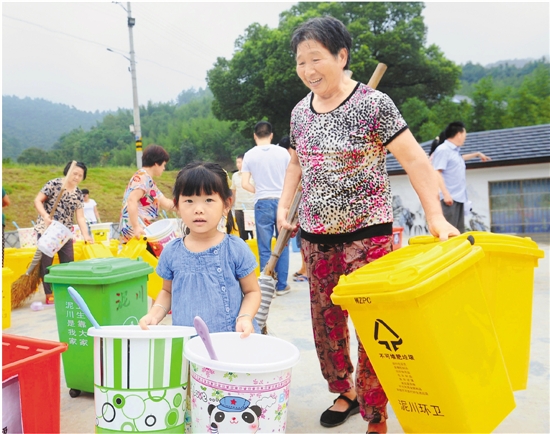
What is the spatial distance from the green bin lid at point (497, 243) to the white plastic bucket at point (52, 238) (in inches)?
149

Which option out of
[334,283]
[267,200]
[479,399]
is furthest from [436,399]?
[267,200]

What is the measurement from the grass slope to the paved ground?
1155 centimetres

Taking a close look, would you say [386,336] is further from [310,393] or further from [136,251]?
[136,251]

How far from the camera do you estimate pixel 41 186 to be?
17.3 metres

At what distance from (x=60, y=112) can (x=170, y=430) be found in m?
88.3

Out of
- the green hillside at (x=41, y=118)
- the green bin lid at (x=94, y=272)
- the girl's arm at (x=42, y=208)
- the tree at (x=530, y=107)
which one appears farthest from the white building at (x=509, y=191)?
the green hillside at (x=41, y=118)

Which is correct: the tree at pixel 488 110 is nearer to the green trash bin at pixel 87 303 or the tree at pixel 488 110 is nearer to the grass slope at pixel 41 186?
the grass slope at pixel 41 186

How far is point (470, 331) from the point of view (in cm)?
181

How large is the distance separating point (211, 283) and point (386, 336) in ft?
2.40

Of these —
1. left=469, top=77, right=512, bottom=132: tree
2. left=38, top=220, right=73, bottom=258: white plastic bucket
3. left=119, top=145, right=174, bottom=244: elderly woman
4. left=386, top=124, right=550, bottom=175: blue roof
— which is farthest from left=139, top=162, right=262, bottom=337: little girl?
left=469, top=77, right=512, bottom=132: tree

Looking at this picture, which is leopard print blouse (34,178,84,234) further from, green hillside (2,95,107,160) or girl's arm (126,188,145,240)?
green hillside (2,95,107,160)

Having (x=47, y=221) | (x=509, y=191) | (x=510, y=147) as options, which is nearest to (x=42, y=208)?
(x=47, y=221)

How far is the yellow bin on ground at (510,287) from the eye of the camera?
223 centimetres

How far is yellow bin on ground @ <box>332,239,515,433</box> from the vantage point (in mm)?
1692
